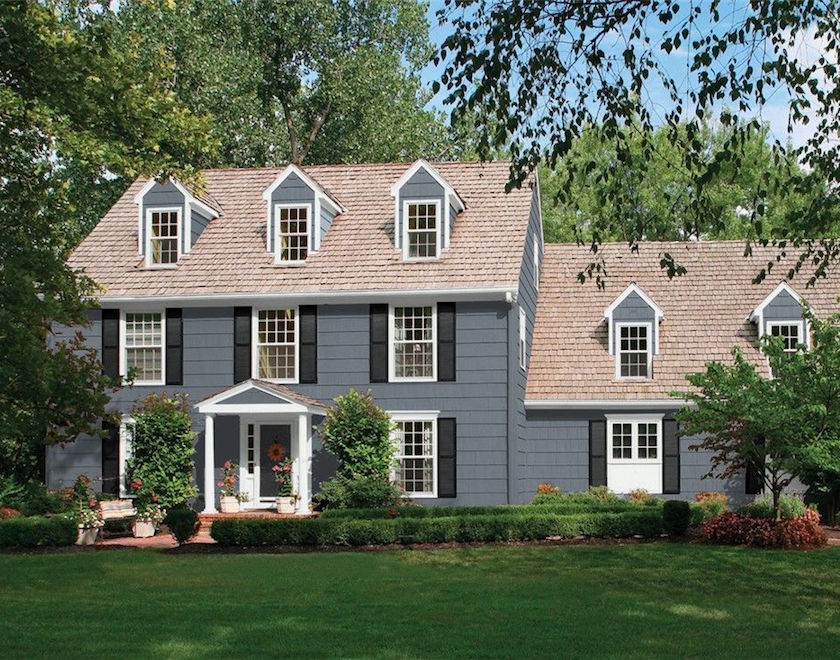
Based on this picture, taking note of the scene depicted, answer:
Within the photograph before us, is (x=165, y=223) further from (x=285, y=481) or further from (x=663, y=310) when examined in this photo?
(x=663, y=310)

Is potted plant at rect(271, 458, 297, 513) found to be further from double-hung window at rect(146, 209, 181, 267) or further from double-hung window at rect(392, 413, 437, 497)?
double-hung window at rect(146, 209, 181, 267)

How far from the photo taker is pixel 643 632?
13.8 m

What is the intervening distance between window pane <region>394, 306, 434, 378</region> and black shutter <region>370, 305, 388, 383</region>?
239mm

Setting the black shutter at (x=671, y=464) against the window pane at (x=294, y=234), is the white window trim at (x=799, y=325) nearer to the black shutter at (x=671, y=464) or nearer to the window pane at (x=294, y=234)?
the black shutter at (x=671, y=464)

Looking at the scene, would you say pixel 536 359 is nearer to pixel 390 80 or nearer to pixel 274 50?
pixel 390 80

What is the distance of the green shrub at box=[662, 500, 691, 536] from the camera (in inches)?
904

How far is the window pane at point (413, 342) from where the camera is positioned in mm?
30016

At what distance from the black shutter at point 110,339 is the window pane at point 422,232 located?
744 centimetres

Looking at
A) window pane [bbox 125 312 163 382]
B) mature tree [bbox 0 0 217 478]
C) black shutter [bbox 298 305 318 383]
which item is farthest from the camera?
window pane [bbox 125 312 163 382]

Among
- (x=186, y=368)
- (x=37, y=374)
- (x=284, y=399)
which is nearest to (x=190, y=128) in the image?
(x=37, y=374)

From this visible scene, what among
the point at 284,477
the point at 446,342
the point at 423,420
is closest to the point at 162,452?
the point at 284,477

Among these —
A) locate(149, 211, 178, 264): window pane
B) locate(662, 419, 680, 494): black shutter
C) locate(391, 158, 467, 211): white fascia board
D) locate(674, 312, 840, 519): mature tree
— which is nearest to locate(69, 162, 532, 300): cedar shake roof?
locate(149, 211, 178, 264): window pane

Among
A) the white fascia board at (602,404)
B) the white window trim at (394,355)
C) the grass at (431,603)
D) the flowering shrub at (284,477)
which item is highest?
the white window trim at (394,355)

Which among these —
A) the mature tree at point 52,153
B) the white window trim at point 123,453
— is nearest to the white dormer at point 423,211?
the white window trim at point 123,453
